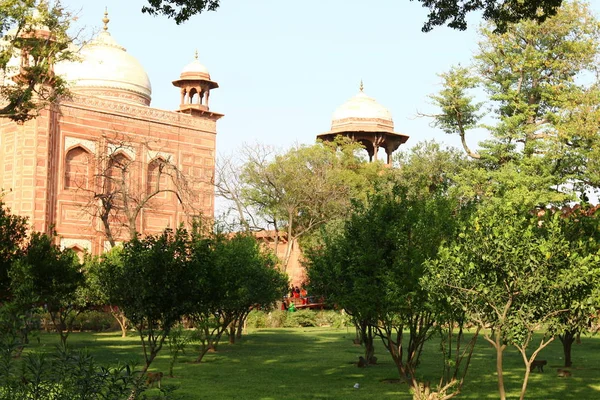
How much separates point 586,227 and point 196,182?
24.3m

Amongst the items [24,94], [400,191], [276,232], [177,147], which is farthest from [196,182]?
[400,191]

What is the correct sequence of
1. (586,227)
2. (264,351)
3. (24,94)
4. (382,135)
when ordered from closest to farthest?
(586,227)
(24,94)
(264,351)
(382,135)

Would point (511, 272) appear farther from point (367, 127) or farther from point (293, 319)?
point (367, 127)

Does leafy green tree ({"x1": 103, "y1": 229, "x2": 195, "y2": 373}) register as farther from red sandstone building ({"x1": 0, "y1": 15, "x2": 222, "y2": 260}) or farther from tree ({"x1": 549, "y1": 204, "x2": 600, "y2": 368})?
red sandstone building ({"x1": 0, "y1": 15, "x2": 222, "y2": 260})

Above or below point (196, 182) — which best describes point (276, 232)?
below

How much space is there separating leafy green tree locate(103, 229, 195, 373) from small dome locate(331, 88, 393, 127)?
30397 millimetres

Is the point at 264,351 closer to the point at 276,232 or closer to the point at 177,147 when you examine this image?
the point at 276,232

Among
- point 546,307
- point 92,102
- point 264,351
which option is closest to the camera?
point 546,307

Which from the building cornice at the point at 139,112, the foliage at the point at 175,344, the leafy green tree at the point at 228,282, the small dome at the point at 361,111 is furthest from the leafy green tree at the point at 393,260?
the small dome at the point at 361,111

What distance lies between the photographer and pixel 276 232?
1303 inches

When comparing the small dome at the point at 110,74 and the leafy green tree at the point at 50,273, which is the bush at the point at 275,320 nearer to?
the small dome at the point at 110,74

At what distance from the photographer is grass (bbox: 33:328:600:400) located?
40.6 feet

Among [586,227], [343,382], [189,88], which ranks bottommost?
[343,382]

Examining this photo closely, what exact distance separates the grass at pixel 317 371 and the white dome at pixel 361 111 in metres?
20.6
